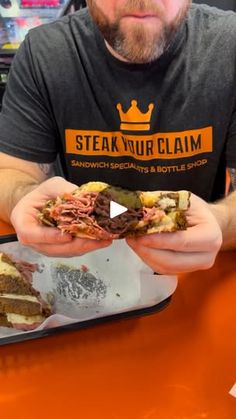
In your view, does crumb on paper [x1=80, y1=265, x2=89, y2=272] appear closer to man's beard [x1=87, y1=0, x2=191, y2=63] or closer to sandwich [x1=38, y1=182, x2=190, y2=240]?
sandwich [x1=38, y1=182, x2=190, y2=240]

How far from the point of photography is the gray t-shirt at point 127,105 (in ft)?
3.52

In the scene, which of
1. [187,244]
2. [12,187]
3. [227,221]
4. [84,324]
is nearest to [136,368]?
[84,324]

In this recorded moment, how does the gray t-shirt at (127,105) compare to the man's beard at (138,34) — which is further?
the gray t-shirt at (127,105)

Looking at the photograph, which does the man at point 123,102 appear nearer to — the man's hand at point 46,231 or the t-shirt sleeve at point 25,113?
the t-shirt sleeve at point 25,113

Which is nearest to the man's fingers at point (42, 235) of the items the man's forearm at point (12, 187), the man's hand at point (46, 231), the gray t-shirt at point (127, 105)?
A: the man's hand at point (46, 231)

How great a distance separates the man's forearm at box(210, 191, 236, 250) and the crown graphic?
26 centimetres

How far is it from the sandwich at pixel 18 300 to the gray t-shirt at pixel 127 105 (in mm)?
366

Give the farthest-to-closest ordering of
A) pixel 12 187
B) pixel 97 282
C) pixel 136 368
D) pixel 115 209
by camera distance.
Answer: pixel 12 187, pixel 97 282, pixel 136 368, pixel 115 209

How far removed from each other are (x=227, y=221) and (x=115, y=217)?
0.38m

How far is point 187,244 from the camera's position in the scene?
69 cm

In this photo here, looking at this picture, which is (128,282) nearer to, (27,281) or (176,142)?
(27,281)

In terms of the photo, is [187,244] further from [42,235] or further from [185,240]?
[42,235]

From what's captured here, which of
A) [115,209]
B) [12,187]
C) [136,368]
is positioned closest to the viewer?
[115,209]

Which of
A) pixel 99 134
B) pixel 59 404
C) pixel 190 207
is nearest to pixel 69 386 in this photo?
pixel 59 404
